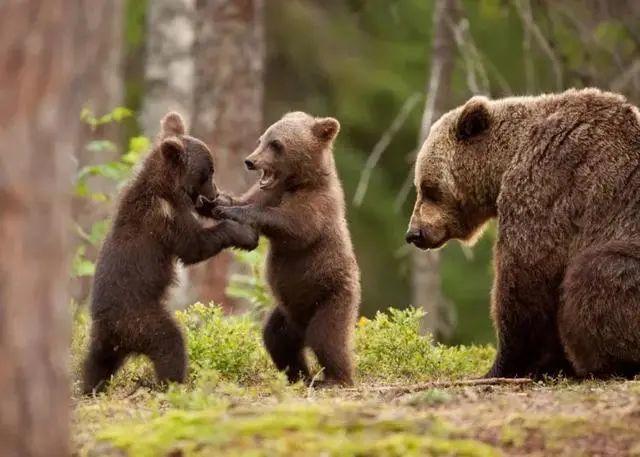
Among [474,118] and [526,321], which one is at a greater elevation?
[474,118]

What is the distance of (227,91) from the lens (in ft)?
50.2

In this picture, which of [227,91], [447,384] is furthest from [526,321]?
[227,91]

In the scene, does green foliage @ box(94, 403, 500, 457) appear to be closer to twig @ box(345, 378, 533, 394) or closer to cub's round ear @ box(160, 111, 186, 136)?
twig @ box(345, 378, 533, 394)

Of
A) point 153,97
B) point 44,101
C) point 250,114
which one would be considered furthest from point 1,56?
point 153,97

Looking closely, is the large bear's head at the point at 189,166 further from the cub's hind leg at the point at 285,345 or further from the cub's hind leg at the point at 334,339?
the cub's hind leg at the point at 334,339

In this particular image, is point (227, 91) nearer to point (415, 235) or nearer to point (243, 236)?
point (415, 235)

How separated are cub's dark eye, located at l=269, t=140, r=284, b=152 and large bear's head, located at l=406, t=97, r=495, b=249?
1.03m

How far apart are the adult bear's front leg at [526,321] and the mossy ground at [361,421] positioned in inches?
15.9

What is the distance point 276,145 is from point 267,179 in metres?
0.26

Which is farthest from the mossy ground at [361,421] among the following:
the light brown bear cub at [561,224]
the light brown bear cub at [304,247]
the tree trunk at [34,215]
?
the tree trunk at [34,215]

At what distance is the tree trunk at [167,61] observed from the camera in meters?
18.1

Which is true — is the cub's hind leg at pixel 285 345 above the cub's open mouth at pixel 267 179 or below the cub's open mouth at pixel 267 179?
below

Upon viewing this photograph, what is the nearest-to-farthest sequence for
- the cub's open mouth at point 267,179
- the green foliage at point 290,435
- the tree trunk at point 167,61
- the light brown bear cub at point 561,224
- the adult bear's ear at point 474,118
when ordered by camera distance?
1. the green foliage at point 290,435
2. the light brown bear cub at point 561,224
3. the adult bear's ear at point 474,118
4. the cub's open mouth at point 267,179
5. the tree trunk at point 167,61

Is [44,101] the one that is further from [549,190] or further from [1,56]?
[549,190]
